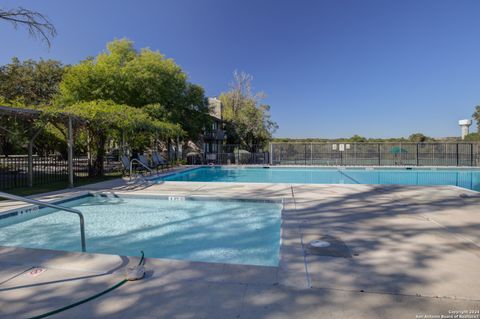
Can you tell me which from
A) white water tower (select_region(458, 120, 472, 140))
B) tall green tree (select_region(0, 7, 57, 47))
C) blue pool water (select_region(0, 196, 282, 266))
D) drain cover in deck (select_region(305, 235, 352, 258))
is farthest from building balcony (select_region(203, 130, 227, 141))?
white water tower (select_region(458, 120, 472, 140))

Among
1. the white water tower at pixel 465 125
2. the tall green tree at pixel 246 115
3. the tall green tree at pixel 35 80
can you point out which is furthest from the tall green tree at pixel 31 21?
the white water tower at pixel 465 125

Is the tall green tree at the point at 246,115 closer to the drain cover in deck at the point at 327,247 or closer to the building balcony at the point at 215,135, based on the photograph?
the building balcony at the point at 215,135

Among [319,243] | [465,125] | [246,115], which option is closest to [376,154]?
[246,115]

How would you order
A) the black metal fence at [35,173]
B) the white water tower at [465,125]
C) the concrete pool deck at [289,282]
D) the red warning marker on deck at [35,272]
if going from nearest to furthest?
1. the concrete pool deck at [289,282]
2. the red warning marker on deck at [35,272]
3. the black metal fence at [35,173]
4. the white water tower at [465,125]

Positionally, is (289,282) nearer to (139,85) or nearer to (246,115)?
(139,85)

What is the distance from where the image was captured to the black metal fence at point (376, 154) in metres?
18.6

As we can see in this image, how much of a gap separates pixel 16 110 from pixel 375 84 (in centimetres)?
2332

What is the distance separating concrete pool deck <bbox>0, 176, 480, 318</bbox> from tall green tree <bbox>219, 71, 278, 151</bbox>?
72.0ft

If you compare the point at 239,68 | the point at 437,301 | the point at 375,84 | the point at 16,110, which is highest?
the point at 239,68

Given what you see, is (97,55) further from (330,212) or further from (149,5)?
(330,212)

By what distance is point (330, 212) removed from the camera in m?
5.14

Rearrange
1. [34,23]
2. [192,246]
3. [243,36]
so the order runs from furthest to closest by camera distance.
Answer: [243,36], [34,23], [192,246]

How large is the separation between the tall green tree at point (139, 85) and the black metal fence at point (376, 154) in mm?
6718

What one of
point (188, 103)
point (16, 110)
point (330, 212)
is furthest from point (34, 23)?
point (188, 103)
